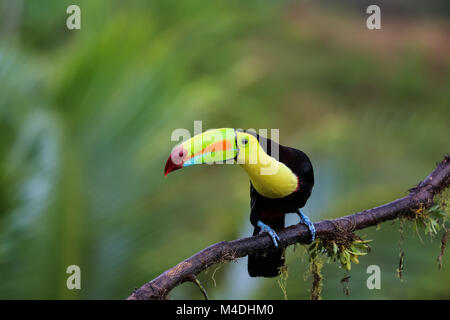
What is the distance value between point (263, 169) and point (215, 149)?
32cm

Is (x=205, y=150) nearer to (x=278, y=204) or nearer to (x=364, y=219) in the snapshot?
(x=278, y=204)

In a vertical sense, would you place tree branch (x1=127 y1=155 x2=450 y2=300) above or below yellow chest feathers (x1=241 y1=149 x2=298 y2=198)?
below

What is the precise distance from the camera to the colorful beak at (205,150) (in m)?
2.30

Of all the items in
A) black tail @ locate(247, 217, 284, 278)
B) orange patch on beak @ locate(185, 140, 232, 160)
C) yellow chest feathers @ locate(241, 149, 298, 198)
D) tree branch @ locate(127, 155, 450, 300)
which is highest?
orange patch on beak @ locate(185, 140, 232, 160)

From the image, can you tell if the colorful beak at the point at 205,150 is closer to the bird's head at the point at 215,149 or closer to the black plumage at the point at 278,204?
the bird's head at the point at 215,149

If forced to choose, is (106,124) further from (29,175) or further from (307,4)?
(307,4)

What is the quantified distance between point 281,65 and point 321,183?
7390 mm

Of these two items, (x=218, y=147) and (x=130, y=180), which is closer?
(x=218, y=147)

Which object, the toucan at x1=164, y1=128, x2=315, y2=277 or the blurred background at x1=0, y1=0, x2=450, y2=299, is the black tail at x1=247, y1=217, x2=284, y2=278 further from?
the blurred background at x1=0, y1=0, x2=450, y2=299

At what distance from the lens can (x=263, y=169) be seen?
2.66 metres

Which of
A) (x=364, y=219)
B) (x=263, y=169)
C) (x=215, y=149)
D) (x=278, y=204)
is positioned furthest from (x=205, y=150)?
(x=364, y=219)

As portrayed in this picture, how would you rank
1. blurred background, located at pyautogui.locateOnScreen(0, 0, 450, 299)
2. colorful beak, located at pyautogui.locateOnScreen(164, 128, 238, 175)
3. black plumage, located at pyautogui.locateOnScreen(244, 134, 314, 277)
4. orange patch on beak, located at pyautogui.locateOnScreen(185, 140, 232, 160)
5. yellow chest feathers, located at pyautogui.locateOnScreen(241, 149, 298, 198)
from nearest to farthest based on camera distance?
colorful beak, located at pyautogui.locateOnScreen(164, 128, 238, 175) → orange patch on beak, located at pyautogui.locateOnScreen(185, 140, 232, 160) → yellow chest feathers, located at pyautogui.locateOnScreen(241, 149, 298, 198) → black plumage, located at pyautogui.locateOnScreen(244, 134, 314, 277) → blurred background, located at pyautogui.locateOnScreen(0, 0, 450, 299)

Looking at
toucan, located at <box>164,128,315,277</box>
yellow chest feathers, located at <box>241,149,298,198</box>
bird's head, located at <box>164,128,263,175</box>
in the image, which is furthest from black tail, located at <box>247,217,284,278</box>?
bird's head, located at <box>164,128,263,175</box>

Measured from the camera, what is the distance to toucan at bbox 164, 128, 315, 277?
2.40 metres
